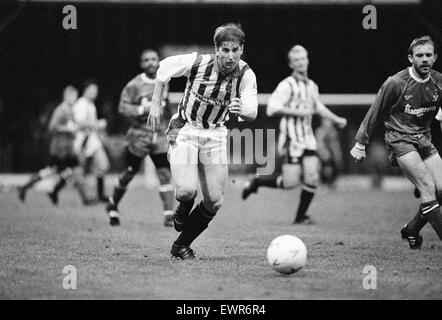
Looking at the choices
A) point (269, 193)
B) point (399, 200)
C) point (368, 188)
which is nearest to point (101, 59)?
point (269, 193)

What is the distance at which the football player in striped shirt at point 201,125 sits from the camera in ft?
25.0

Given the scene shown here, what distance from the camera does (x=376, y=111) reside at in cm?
832

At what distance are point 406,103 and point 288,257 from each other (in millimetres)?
2384

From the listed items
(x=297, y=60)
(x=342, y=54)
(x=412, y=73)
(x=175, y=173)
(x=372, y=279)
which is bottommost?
(x=372, y=279)

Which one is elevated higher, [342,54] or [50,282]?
[342,54]

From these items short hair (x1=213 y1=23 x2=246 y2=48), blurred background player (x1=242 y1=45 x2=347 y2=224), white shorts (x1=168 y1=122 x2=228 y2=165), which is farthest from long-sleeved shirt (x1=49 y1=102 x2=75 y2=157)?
short hair (x1=213 y1=23 x2=246 y2=48)

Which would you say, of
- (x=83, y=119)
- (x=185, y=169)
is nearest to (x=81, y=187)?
(x=83, y=119)

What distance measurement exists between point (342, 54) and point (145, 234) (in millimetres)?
10719

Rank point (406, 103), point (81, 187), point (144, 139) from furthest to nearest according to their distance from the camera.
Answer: point (81, 187), point (144, 139), point (406, 103)

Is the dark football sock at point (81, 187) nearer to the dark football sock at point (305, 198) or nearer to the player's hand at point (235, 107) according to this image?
the dark football sock at point (305, 198)

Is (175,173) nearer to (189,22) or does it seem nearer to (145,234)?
(145,234)

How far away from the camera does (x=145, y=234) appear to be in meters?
10.3

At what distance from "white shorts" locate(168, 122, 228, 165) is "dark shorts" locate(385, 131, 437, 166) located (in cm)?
185

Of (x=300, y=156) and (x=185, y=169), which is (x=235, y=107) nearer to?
(x=185, y=169)
